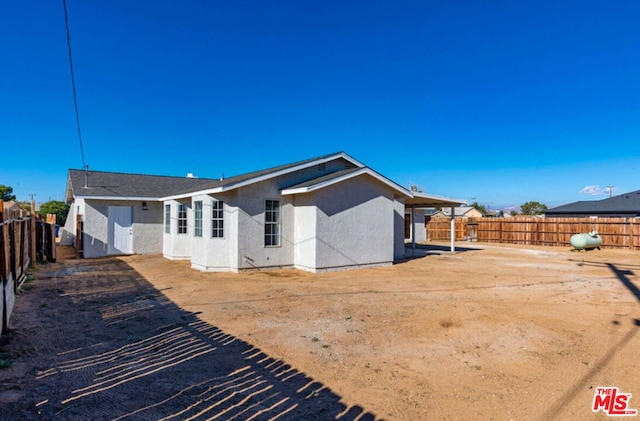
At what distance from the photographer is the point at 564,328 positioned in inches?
246

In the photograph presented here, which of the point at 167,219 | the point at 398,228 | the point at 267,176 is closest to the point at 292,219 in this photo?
the point at 267,176

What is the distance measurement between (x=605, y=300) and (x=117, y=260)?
16.8 metres

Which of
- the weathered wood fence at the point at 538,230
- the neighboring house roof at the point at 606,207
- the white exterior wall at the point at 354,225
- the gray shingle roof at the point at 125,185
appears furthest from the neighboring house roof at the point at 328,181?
the neighboring house roof at the point at 606,207

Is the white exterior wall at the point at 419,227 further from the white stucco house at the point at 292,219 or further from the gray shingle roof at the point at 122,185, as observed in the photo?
the gray shingle roof at the point at 122,185

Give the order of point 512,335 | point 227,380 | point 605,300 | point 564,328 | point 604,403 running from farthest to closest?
point 605,300, point 564,328, point 512,335, point 227,380, point 604,403

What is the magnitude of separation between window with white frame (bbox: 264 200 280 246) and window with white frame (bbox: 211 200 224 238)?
1.47 m

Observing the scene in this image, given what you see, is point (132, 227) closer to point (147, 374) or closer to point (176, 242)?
point (176, 242)

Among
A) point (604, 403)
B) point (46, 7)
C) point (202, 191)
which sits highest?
point (46, 7)

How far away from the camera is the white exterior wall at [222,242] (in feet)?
39.9

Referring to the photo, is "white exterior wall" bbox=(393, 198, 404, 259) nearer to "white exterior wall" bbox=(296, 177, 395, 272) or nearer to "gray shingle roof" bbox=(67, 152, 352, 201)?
"white exterior wall" bbox=(296, 177, 395, 272)

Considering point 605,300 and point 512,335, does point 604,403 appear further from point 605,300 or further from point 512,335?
point 605,300

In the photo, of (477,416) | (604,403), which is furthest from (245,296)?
(604,403)

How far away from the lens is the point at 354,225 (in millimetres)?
13195

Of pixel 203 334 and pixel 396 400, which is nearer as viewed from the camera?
pixel 396 400
